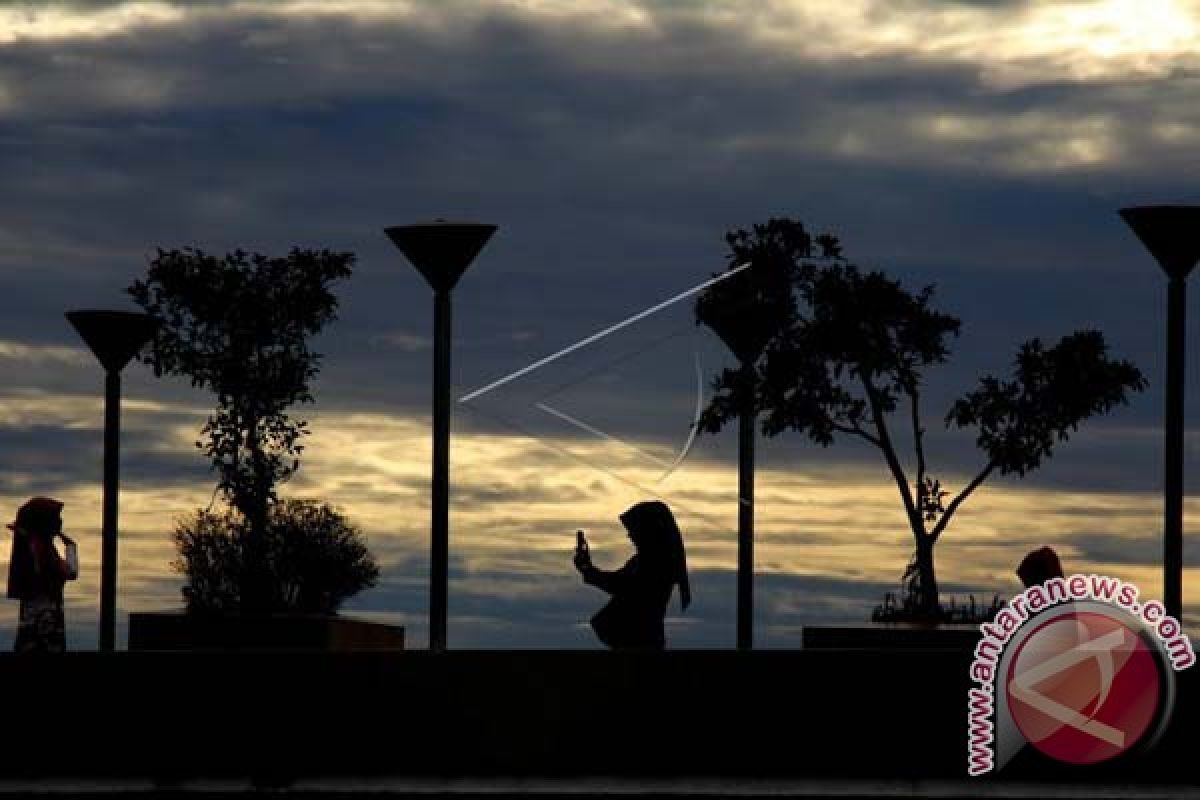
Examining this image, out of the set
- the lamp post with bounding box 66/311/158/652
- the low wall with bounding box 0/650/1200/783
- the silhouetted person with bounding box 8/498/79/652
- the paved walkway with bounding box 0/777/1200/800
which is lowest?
the paved walkway with bounding box 0/777/1200/800

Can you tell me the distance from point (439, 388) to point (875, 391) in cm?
1947

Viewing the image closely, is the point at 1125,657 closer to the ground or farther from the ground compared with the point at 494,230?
closer to the ground

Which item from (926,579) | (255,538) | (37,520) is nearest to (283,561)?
(255,538)

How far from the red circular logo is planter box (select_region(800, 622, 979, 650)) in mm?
13502

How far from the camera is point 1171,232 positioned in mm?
21578

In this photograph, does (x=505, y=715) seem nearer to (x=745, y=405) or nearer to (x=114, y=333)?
(x=745, y=405)

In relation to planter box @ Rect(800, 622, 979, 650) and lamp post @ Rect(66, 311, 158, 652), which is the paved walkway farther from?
planter box @ Rect(800, 622, 979, 650)

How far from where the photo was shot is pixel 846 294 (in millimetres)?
39625

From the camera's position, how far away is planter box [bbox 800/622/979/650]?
32.8m

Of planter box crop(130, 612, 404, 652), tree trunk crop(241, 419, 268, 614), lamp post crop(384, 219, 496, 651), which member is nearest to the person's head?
lamp post crop(384, 219, 496, 651)

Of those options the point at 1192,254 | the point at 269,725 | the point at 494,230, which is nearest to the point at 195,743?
the point at 269,725

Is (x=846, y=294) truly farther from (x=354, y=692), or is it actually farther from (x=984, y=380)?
(x=354, y=692)

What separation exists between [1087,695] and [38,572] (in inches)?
341

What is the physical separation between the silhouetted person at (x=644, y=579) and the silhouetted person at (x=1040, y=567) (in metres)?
3.33
